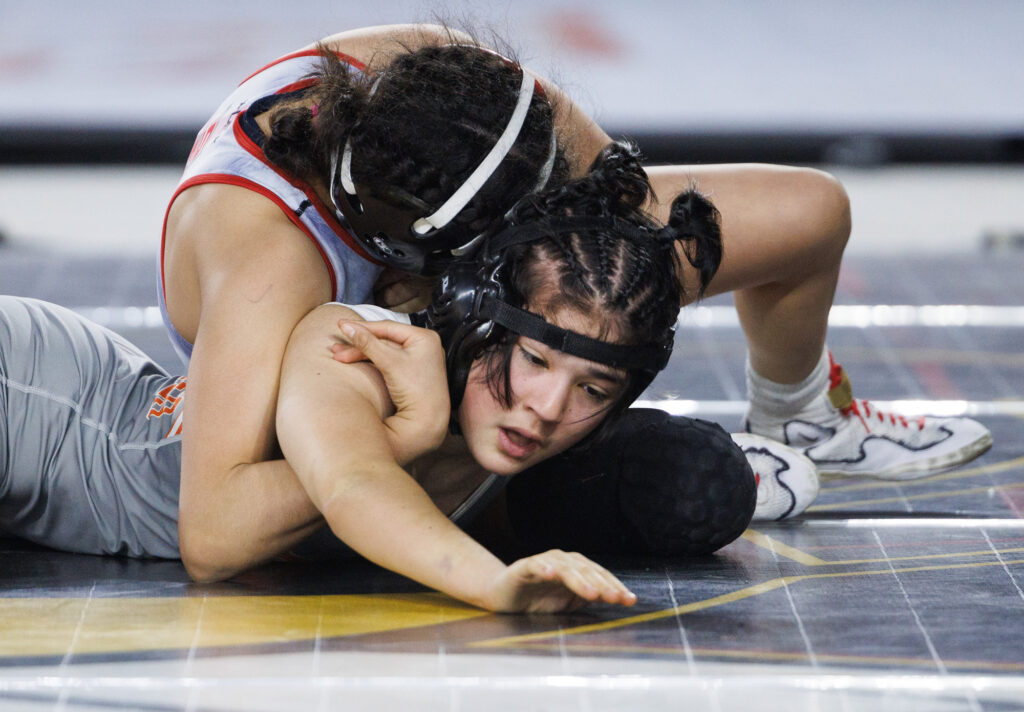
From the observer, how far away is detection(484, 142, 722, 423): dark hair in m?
1.74

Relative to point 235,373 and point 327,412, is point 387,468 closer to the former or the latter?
point 327,412

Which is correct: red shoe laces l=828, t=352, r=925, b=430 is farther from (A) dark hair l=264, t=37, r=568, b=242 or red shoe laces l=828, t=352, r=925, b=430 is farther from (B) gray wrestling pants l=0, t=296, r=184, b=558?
(B) gray wrestling pants l=0, t=296, r=184, b=558

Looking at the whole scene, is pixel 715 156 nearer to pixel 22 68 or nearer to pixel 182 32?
pixel 182 32

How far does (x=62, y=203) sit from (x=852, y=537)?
427 cm

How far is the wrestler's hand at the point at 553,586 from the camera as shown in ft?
4.98

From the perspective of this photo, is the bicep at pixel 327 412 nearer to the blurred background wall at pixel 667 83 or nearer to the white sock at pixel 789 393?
the white sock at pixel 789 393

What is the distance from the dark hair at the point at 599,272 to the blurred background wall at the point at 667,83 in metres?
3.86

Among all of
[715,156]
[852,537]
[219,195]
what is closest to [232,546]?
[219,195]

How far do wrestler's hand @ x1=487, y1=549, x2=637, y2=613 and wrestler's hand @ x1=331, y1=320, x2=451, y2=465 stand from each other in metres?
0.26

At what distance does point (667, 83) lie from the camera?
6.39 metres

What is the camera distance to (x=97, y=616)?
1.75 metres

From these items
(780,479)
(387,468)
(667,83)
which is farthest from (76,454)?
(667,83)

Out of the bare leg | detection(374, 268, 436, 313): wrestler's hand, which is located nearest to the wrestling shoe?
the bare leg

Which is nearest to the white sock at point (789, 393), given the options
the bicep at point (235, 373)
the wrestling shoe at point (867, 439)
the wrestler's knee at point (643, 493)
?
the wrestling shoe at point (867, 439)
